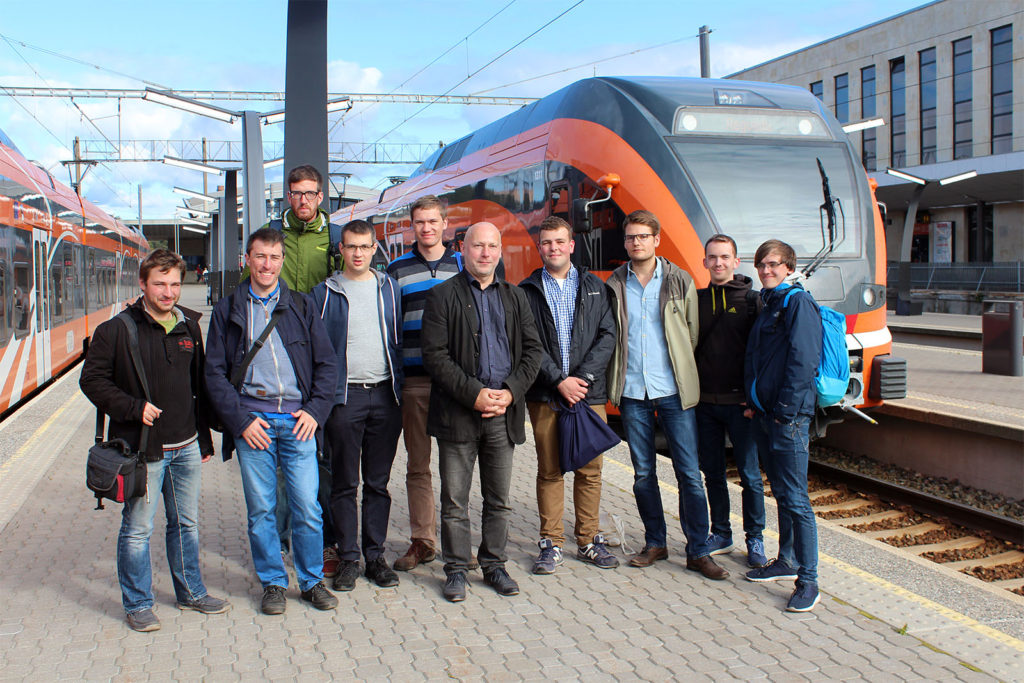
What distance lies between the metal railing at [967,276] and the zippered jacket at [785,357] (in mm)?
21938

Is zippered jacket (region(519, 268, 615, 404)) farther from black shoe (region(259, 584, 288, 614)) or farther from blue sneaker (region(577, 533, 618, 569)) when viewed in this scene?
black shoe (region(259, 584, 288, 614))

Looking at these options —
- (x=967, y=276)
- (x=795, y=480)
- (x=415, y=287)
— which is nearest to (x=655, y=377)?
(x=795, y=480)

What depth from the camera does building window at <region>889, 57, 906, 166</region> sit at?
3650 cm

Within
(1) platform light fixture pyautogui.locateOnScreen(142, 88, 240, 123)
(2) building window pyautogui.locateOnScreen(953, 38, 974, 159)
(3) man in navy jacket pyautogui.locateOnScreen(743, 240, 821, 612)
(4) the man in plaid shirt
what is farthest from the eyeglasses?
(2) building window pyautogui.locateOnScreen(953, 38, 974, 159)

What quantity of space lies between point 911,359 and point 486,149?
7797 mm

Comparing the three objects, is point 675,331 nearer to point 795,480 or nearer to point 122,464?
point 795,480

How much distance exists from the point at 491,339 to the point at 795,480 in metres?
1.68

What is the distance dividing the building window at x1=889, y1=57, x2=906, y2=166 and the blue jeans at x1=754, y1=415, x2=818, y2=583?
1418 inches

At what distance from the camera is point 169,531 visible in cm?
415

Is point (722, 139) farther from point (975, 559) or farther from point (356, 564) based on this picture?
point (356, 564)

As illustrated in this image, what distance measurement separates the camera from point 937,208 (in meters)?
35.5

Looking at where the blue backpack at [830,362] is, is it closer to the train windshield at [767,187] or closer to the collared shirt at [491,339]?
the collared shirt at [491,339]

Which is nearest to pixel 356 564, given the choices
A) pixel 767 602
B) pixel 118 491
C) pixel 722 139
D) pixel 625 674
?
pixel 118 491

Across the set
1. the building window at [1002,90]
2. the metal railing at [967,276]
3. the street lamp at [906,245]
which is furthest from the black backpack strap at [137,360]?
the building window at [1002,90]
